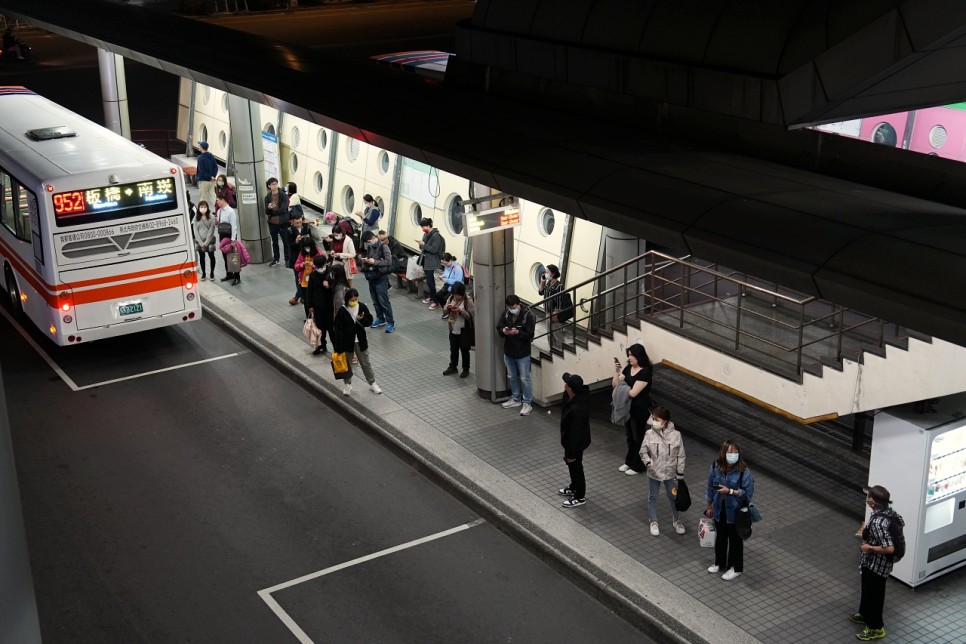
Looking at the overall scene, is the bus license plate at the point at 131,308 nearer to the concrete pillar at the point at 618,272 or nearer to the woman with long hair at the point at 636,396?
the concrete pillar at the point at 618,272

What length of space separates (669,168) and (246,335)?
10.8 metres

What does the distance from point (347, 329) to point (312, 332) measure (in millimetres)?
2026

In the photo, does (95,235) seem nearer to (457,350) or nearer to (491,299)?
(457,350)

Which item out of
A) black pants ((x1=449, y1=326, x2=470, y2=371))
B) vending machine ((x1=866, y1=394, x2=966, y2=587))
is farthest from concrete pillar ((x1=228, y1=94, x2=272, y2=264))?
vending machine ((x1=866, y1=394, x2=966, y2=587))

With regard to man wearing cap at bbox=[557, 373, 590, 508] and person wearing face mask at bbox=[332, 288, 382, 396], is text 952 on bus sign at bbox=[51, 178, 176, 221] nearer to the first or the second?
person wearing face mask at bbox=[332, 288, 382, 396]

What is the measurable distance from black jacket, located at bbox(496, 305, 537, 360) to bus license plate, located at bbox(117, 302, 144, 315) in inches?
253

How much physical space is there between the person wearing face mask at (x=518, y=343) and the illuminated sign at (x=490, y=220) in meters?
0.99

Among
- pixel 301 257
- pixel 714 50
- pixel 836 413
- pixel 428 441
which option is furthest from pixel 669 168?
pixel 301 257

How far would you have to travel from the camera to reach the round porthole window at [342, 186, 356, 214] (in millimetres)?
24938

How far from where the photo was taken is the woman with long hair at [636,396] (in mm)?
13914

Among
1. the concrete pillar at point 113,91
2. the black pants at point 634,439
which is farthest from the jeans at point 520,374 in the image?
the concrete pillar at point 113,91

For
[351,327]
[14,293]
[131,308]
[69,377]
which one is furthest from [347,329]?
[14,293]

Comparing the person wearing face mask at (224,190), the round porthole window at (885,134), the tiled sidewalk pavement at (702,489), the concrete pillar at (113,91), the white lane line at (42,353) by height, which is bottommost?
the white lane line at (42,353)

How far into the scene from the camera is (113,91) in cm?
2855
